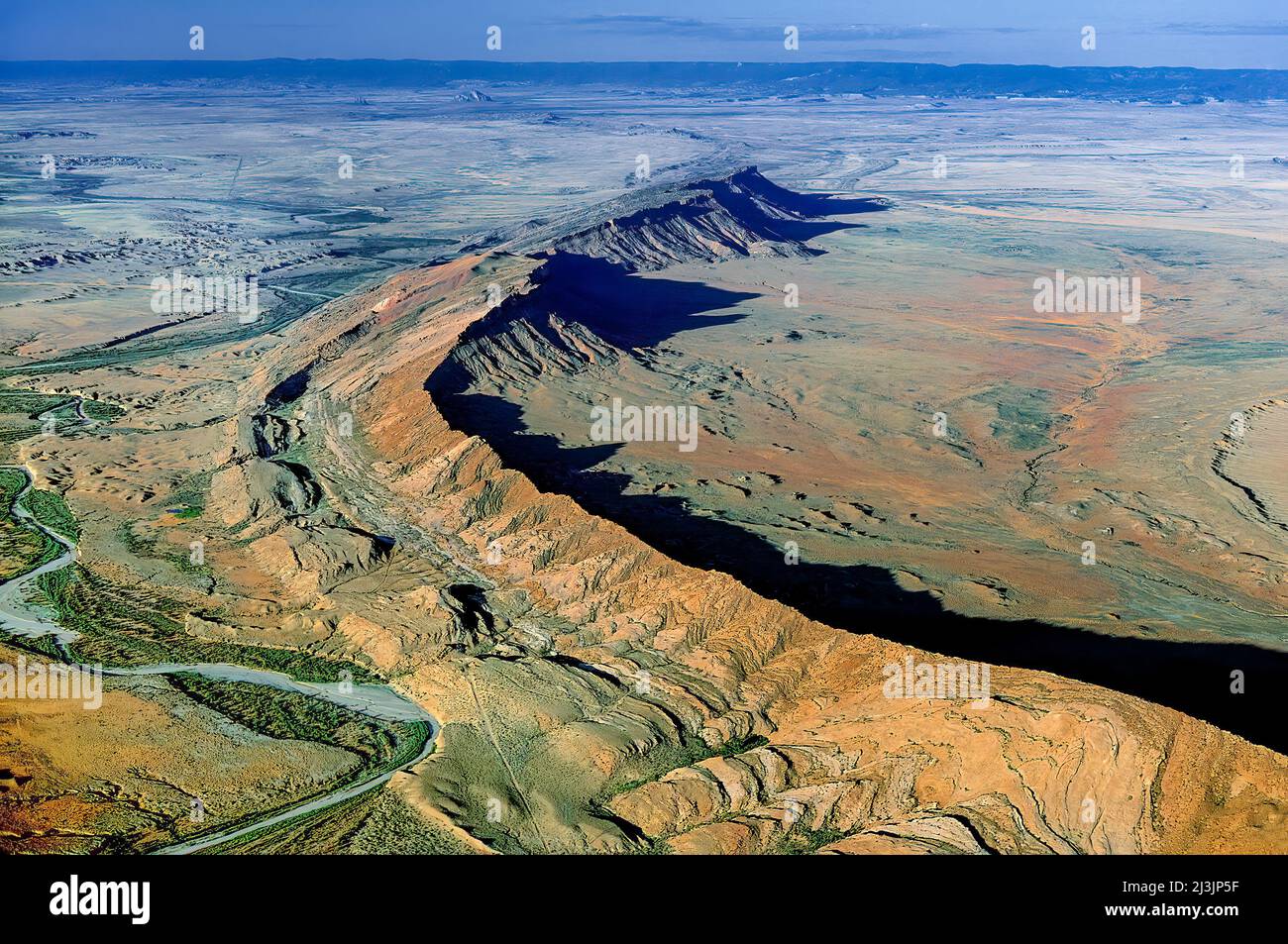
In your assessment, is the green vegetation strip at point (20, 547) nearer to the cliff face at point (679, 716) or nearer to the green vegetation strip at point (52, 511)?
the green vegetation strip at point (52, 511)

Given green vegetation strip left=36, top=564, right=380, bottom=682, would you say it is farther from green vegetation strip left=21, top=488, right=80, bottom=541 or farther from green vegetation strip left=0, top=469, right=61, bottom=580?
green vegetation strip left=21, top=488, right=80, bottom=541

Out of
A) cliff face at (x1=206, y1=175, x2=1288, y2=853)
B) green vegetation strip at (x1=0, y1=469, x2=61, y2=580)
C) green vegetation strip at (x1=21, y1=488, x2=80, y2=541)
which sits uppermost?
green vegetation strip at (x1=21, y1=488, x2=80, y2=541)

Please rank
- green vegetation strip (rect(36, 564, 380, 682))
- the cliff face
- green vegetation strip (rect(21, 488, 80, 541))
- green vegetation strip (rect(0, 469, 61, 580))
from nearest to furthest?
the cliff face → green vegetation strip (rect(36, 564, 380, 682)) → green vegetation strip (rect(0, 469, 61, 580)) → green vegetation strip (rect(21, 488, 80, 541))

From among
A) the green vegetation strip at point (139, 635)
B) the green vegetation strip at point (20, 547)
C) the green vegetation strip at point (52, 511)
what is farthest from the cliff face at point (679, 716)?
the green vegetation strip at point (20, 547)

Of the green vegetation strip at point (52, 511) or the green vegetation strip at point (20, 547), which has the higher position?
the green vegetation strip at point (52, 511)

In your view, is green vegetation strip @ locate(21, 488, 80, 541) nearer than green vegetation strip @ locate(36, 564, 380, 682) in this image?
No

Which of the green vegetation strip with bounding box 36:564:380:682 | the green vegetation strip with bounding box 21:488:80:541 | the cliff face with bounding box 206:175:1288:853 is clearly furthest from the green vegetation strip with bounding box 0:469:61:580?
the cliff face with bounding box 206:175:1288:853

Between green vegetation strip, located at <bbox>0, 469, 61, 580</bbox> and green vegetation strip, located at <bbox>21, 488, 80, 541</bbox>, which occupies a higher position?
→ green vegetation strip, located at <bbox>21, 488, 80, 541</bbox>

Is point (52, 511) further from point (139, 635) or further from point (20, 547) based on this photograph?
point (139, 635)

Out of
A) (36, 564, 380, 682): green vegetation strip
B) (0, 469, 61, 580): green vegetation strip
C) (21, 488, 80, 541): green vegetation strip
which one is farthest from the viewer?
(21, 488, 80, 541): green vegetation strip
